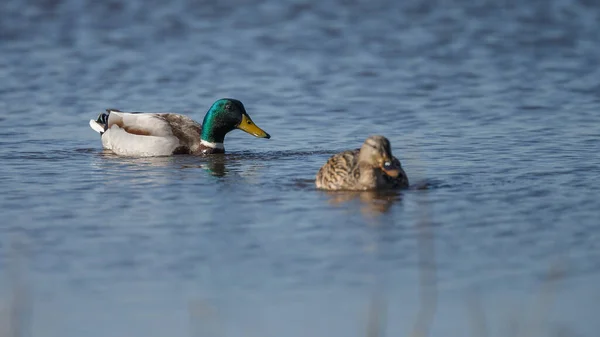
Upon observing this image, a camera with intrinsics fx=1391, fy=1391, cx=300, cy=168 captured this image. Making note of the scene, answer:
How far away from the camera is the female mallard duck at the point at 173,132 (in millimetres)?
14000

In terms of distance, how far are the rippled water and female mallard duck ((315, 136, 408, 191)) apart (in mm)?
173

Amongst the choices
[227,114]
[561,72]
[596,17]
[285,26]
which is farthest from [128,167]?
[596,17]

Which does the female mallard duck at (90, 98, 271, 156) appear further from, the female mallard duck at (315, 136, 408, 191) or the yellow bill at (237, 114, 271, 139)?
the female mallard duck at (315, 136, 408, 191)

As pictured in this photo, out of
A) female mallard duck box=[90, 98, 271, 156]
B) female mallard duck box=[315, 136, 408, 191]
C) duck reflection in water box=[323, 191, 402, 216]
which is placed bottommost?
duck reflection in water box=[323, 191, 402, 216]

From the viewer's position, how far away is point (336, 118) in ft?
50.6

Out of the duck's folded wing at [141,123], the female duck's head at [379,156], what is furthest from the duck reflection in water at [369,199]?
the duck's folded wing at [141,123]

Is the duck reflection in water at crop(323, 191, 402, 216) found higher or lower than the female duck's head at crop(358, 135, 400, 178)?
lower

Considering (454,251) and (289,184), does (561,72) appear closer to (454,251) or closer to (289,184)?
(289,184)

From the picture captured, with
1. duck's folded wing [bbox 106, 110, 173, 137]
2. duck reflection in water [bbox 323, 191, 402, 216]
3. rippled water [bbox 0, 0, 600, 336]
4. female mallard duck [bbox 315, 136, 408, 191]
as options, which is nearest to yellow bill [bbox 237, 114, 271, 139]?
rippled water [bbox 0, 0, 600, 336]

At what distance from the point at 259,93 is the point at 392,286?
924 centimetres

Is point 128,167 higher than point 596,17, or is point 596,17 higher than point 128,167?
point 596,17

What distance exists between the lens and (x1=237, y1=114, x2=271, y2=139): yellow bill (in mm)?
14125

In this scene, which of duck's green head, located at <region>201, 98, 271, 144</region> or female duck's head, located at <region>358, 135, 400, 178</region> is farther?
duck's green head, located at <region>201, 98, 271, 144</region>

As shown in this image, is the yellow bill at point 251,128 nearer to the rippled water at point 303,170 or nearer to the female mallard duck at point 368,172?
the rippled water at point 303,170
